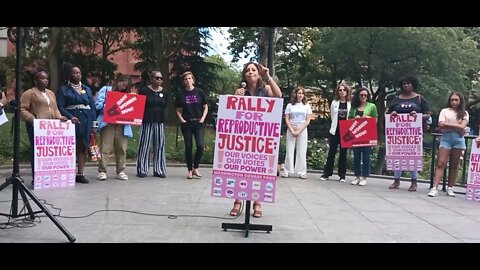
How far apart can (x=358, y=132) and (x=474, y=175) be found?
2.15m

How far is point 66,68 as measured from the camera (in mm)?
7910

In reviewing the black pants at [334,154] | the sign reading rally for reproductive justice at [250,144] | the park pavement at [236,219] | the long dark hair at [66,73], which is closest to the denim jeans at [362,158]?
the black pants at [334,154]

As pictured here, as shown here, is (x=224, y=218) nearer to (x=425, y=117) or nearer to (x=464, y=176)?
(x=425, y=117)

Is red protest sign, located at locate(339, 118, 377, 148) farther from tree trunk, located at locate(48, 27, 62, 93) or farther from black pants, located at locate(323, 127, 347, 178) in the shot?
tree trunk, located at locate(48, 27, 62, 93)

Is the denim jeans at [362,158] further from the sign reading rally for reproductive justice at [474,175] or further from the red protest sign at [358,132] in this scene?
the sign reading rally for reproductive justice at [474,175]

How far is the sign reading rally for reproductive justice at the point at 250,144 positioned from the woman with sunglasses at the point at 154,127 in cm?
388

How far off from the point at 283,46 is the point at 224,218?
25.9 m

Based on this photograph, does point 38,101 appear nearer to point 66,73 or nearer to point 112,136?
point 66,73

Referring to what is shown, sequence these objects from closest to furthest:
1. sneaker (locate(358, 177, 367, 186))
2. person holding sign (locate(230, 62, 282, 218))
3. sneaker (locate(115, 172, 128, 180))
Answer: person holding sign (locate(230, 62, 282, 218)), sneaker (locate(115, 172, 128, 180)), sneaker (locate(358, 177, 367, 186))

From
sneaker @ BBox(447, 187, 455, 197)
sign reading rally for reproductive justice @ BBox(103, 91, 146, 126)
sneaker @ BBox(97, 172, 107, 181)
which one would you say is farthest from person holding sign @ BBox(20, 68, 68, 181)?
sneaker @ BBox(447, 187, 455, 197)

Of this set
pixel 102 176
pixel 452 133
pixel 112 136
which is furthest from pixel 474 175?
pixel 102 176

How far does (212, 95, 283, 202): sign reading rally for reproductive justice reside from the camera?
5.22 metres

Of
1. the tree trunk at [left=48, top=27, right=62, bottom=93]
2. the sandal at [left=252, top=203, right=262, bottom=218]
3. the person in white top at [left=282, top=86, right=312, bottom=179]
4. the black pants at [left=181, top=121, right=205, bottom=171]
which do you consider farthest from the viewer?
the tree trunk at [left=48, top=27, right=62, bottom=93]
